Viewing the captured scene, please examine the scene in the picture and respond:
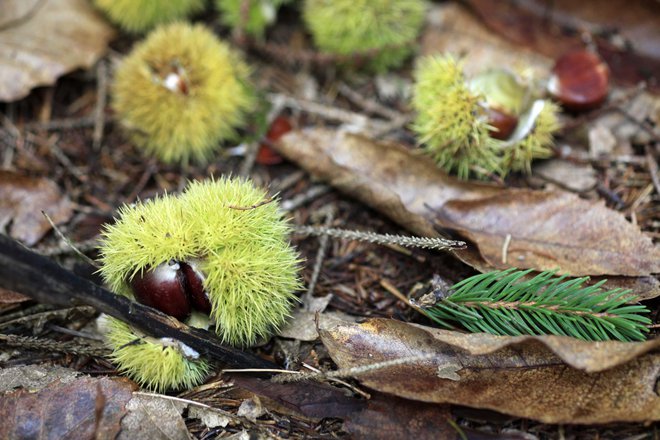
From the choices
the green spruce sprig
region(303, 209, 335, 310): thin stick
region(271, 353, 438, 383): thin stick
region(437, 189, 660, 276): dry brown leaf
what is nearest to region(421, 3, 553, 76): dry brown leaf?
region(437, 189, 660, 276): dry brown leaf

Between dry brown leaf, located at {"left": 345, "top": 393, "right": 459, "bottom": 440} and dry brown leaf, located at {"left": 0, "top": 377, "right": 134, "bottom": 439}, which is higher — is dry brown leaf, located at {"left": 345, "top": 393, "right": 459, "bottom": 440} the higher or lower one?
the higher one

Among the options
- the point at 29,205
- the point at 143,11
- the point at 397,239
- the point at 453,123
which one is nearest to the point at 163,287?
the point at 397,239

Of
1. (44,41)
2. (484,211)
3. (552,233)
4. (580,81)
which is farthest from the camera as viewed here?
(44,41)

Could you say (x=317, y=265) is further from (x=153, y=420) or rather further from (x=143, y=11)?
(x=143, y=11)

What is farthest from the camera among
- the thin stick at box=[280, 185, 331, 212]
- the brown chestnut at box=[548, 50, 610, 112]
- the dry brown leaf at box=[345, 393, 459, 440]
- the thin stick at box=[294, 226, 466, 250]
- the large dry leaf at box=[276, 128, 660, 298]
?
the brown chestnut at box=[548, 50, 610, 112]

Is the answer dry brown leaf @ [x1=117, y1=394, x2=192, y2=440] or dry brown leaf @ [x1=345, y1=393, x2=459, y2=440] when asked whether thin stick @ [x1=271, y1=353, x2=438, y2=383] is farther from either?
dry brown leaf @ [x1=117, y1=394, x2=192, y2=440]

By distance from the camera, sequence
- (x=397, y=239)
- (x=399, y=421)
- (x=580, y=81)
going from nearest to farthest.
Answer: (x=399, y=421), (x=397, y=239), (x=580, y=81)
